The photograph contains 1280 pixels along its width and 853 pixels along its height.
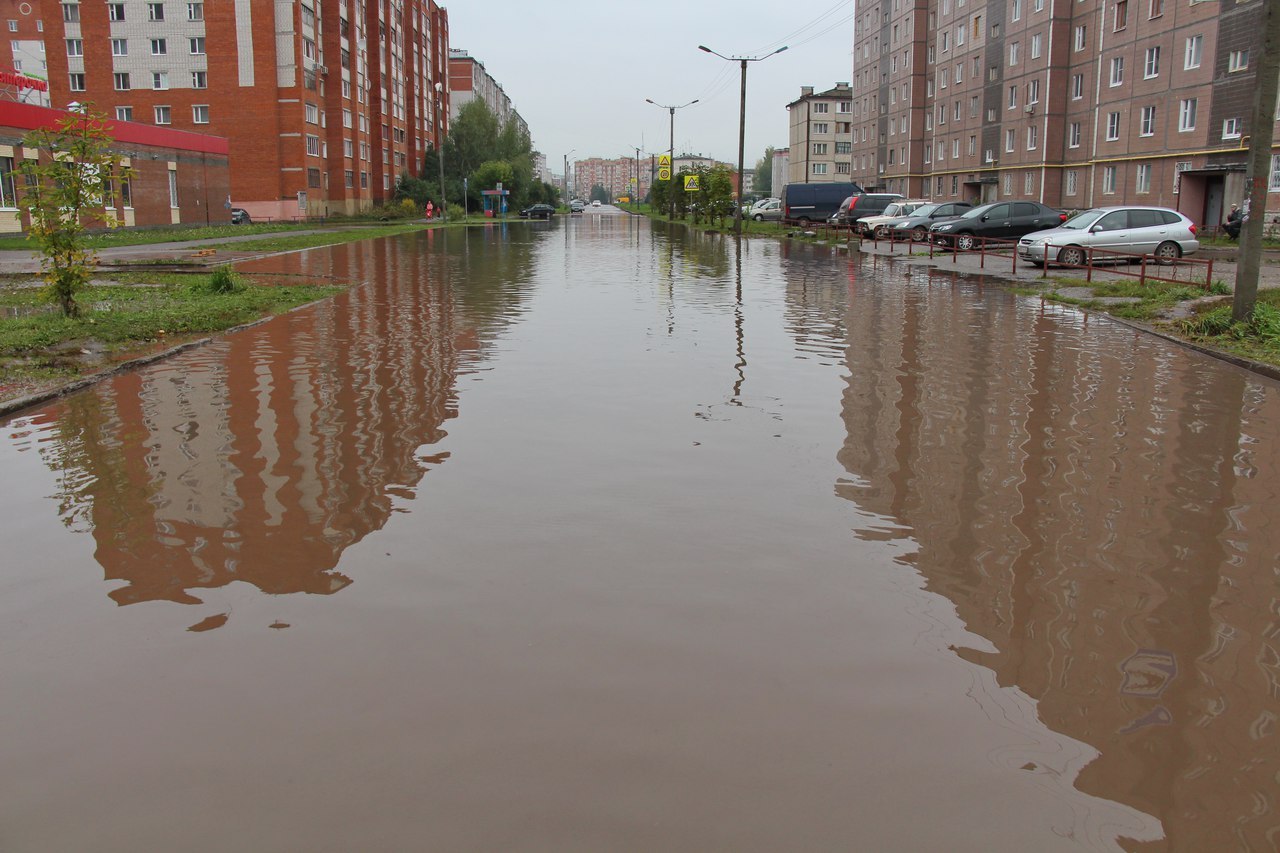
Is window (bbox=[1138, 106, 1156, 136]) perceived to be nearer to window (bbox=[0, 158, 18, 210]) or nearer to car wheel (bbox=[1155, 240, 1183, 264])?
car wheel (bbox=[1155, 240, 1183, 264])

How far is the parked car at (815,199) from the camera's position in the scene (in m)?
60.1

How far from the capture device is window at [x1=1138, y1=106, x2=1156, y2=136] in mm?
45031

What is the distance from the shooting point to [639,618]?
4773 mm

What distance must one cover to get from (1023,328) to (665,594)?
11668 millimetres

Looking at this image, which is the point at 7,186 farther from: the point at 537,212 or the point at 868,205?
the point at 537,212

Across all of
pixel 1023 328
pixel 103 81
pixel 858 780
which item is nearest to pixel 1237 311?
pixel 1023 328

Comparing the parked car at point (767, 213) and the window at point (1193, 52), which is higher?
the window at point (1193, 52)

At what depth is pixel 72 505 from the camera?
21.2 ft

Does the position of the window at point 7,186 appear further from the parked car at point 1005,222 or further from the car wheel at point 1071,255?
the car wheel at point 1071,255

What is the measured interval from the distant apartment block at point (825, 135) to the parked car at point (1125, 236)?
8054cm

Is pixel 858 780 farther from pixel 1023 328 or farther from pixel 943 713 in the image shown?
pixel 1023 328

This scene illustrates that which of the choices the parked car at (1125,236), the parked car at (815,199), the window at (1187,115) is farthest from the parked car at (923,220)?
the parked car at (815,199)

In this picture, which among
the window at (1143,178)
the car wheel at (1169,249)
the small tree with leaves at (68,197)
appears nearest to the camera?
the small tree with leaves at (68,197)

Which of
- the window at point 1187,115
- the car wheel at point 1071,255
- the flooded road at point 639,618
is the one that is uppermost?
the window at point 1187,115
